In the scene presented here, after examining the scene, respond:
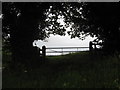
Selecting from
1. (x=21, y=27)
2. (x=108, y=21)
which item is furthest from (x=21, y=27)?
(x=108, y=21)

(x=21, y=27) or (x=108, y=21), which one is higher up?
(x=108, y=21)

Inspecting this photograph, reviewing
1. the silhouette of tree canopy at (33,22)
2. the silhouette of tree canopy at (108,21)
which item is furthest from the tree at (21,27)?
the silhouette of tree canopy at (108,21)

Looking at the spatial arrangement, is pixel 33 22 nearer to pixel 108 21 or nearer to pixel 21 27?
pixel 21 27

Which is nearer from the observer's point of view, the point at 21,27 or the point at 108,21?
the point at 108,21

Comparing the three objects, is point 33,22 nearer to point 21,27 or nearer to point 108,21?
point 21,27

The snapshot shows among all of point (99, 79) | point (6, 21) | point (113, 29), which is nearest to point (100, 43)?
point (113, 29)

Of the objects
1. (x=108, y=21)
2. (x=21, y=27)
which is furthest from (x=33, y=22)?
(x=108, y=21)

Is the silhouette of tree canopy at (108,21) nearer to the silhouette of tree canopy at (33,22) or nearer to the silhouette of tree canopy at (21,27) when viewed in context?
the silhouette of tree canopy at (33,22)

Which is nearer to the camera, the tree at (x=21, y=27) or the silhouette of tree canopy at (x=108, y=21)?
the silhouette of tree canopy at (x=108, y=21)

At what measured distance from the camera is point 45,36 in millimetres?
32625

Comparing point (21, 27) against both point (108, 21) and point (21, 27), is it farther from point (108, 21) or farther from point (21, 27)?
point (108, 21)

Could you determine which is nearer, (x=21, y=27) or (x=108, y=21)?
(x=108, y=21)

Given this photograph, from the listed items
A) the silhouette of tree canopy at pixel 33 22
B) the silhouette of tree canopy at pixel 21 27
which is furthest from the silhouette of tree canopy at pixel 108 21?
the silhouette of tree canopy at pixel 21 27

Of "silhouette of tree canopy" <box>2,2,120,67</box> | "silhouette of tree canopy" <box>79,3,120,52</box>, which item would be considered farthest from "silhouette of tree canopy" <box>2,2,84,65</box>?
"silhouette of tree canopy" <box>79,3,120,52</box>
